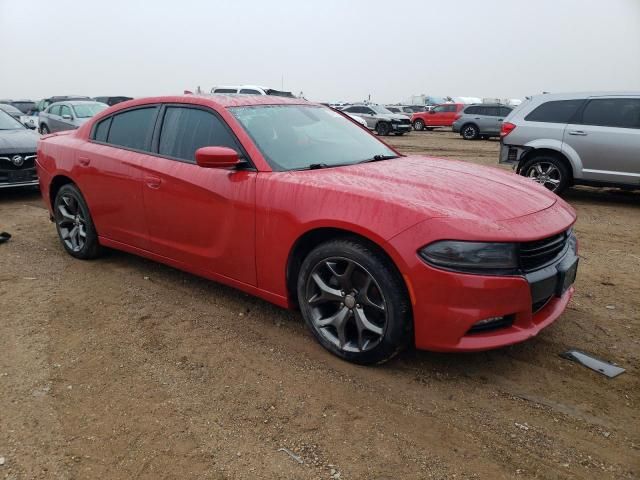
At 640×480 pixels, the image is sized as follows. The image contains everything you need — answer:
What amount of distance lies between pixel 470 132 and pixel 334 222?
861 inches

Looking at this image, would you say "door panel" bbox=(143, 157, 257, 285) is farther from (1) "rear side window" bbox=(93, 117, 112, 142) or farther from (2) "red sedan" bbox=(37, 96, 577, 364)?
(1) "rear side window" bbox=(93, 117, 112, 142)

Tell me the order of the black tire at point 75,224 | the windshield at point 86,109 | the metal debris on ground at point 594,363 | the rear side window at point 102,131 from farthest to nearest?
the windshield at point 86,109 → the black tire at point 75,224 → the rear side window at point 102,131 → the metal debris on ground at point 594,363

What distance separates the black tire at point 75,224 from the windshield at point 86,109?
434 inches

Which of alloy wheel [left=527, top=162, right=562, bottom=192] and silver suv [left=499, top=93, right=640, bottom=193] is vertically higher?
silver suv [left=499, top=93, right=640, bottom=193]

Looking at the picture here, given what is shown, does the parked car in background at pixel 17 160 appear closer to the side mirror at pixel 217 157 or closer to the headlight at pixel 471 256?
the side mirror at pixel 217 157

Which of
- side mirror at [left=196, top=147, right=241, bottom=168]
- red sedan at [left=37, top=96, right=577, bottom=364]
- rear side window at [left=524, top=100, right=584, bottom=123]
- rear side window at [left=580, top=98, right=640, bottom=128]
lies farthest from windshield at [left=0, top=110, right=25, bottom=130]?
rear side window at [left=580, top=98, right=640, bottom=128]

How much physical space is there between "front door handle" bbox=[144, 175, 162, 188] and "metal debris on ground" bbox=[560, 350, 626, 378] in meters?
3.04

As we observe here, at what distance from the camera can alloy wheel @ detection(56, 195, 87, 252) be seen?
15.8 ft

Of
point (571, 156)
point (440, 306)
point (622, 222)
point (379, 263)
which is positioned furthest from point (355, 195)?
point (571, 156)

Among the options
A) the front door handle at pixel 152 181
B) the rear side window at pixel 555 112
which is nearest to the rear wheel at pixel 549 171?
the rear side window at pixel 555 112

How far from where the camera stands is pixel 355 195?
9.36 feet

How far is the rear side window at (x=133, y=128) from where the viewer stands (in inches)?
161

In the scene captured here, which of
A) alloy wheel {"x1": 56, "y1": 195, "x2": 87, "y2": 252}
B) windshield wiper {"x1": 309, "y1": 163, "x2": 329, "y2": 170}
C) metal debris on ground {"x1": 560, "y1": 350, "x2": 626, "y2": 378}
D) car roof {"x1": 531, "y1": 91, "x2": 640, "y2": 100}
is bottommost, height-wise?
metal debris on ground {"x1": 560, "y1": 350, "x2": 626, "y2": 378}

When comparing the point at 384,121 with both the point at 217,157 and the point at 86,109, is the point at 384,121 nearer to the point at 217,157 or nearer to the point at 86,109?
the point at 86,109
